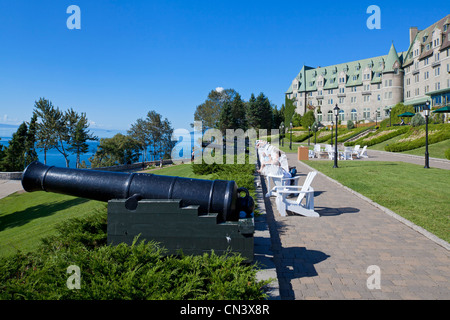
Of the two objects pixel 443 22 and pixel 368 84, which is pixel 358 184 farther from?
pixel 368 84

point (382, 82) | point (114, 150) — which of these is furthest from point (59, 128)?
point (382, 82)

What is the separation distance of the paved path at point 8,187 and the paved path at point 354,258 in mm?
18704

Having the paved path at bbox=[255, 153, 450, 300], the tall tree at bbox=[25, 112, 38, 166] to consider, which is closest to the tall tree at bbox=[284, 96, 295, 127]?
the tall tree at bbox=[25, 112, 38, 166]

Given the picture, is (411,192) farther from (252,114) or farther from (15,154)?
(252,114)

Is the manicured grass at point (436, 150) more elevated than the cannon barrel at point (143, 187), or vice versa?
the manicured grass at point (436, 150)

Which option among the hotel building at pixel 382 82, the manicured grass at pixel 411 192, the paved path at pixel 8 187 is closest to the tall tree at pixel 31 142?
the paved path at pixel 8 187

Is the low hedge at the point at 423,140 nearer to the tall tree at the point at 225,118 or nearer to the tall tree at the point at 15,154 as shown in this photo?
the tall tree at the point at 225,118

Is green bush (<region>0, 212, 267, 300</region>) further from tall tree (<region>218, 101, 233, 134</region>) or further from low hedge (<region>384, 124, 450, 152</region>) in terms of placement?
tall tree (<region>218, 101, 233, 134</region>)

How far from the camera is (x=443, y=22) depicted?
50344 mm

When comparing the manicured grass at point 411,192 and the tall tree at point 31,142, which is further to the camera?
the tall tree at point 31,142

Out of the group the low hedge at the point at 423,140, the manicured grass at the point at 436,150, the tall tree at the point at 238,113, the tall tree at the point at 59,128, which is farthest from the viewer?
the tall tree at the point at 238,113

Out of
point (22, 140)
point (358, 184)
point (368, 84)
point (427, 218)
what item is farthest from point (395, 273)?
point (368, 84)

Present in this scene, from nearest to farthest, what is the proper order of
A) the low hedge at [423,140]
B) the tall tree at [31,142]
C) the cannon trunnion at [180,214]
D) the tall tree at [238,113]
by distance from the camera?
the cannon trunnion at [180,214] < the low hedge at [423,140] < the tall tree at [31,142] < the tall tree at [238,113]

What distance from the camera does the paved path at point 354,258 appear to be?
3967 millimetres
